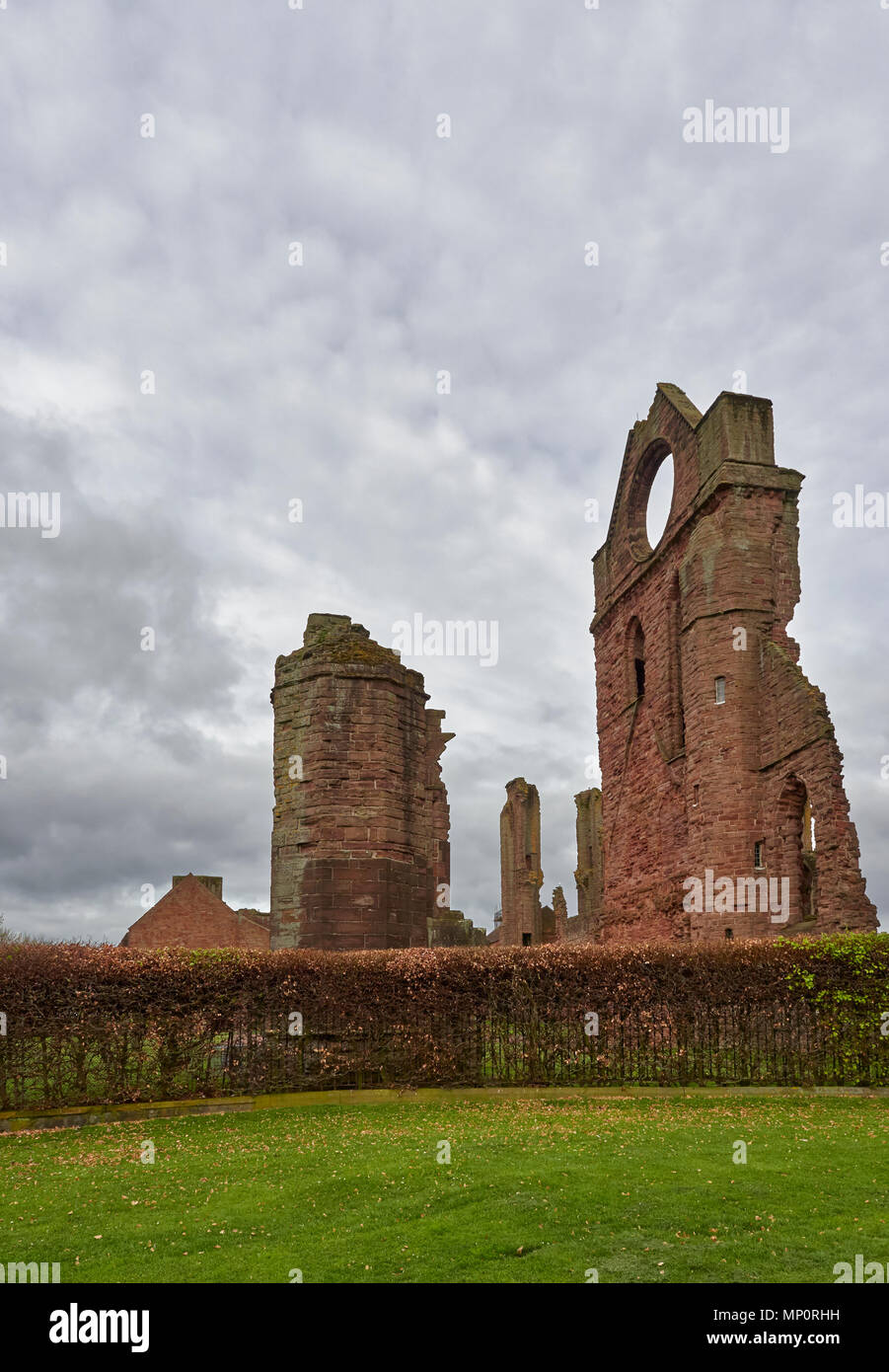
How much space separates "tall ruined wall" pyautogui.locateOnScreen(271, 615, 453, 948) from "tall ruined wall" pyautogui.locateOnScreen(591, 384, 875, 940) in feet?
25.0

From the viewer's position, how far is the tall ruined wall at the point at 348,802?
13.0 metres

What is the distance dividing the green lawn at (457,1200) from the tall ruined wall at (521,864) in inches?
1351

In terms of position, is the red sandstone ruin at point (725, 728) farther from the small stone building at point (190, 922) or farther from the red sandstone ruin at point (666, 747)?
the small stone building at point (190, 922)

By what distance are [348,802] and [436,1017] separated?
10.3ft

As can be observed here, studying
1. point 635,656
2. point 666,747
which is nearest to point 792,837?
point 666,747

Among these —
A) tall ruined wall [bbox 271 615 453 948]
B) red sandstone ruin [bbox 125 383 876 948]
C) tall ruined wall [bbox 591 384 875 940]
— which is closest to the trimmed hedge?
tall ruined wall [bbox 271 615 453 948]

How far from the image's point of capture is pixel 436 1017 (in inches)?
452

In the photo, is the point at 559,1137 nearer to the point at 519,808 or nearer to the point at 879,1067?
the point at 879,1067

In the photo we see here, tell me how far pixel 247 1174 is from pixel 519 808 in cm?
3751

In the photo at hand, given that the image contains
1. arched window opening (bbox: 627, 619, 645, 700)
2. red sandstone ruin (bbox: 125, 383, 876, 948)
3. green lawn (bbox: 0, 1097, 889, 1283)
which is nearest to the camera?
green lawn (bbox: 0, 1097, 889, 1283)

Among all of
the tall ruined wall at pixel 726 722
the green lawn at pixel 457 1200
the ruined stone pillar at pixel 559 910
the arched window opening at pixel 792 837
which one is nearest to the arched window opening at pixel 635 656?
the tall ruined wall at pixel 726 722

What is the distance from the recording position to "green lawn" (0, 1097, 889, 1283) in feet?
16.7

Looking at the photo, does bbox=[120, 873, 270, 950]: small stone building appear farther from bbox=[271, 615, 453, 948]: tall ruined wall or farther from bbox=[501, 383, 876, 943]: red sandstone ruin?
bbox=[271, 615, 453, 948]: tall ruined wall
